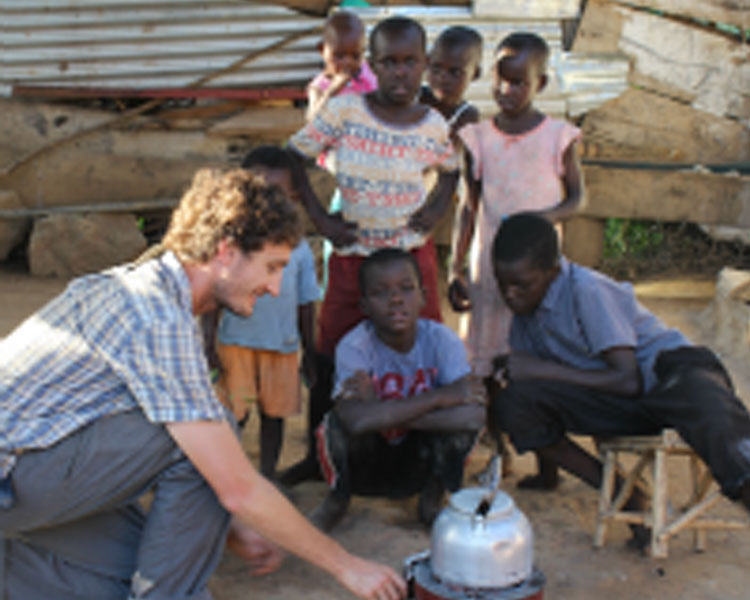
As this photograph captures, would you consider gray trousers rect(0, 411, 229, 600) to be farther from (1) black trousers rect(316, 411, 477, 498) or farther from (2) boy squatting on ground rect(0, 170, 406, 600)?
(1) black trousers rect(316, 411, 477, 498)

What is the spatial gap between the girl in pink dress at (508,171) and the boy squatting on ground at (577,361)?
1.55 ft

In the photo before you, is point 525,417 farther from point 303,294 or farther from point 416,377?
point 303,294

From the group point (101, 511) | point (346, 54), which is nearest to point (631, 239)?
point (346, 54)

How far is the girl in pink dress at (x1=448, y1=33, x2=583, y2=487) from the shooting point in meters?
3.52

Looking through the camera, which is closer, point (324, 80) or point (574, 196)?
point (574, 196)

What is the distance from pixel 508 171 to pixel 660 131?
12.3 feet

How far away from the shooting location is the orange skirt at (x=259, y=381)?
10.9 feet

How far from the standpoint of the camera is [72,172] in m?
6.73

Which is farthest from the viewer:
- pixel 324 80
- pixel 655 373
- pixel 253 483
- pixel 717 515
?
pixel 324 80

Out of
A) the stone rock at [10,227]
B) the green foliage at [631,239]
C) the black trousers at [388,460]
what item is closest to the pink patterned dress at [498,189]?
the black trousers at [388,460]

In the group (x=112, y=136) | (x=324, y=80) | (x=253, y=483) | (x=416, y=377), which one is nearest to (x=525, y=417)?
(x=416, y=377)

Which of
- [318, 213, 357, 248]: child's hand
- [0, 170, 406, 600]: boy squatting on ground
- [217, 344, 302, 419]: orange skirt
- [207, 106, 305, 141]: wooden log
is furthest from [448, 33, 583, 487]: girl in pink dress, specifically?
[207, 106, 305, 141]: wooden log

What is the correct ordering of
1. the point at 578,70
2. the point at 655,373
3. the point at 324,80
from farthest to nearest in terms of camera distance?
the point at 578,70
the point at 324,80
the point at 655,373

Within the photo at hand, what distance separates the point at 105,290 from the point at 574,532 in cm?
177
